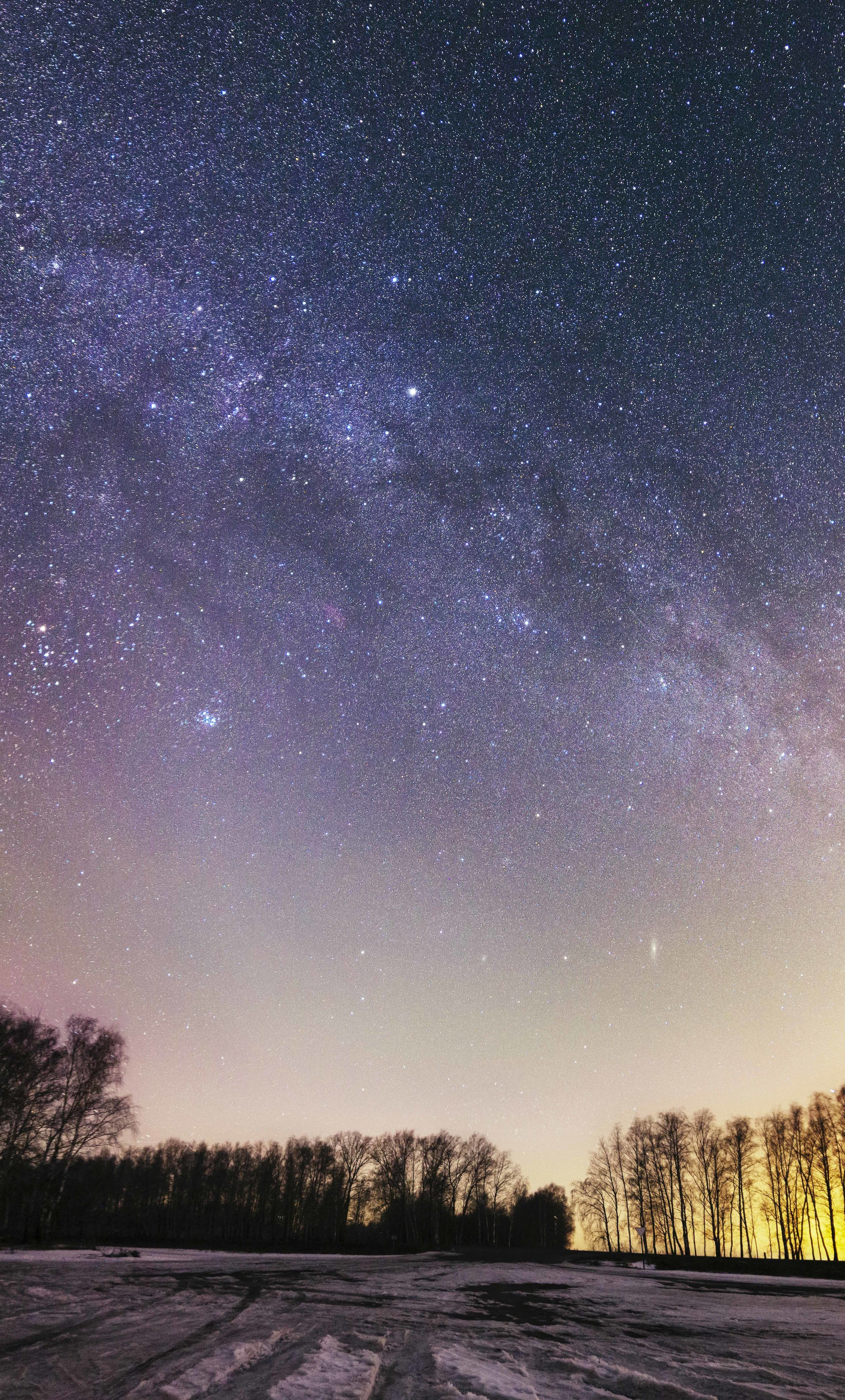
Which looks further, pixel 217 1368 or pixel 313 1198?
pixel 313 1198

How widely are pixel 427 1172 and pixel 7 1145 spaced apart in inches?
2602

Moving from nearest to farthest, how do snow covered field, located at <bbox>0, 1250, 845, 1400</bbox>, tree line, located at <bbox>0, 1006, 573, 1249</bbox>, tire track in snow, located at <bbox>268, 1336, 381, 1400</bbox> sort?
tire track in snow, located at <bbox>268, 1336, 381, 1400</bbox>, snow covered field, located at <bbox>0, 1250, 845, 1400</bbox>, tree line, located at <bbox>0, 1006, 573, 1249</bbox>

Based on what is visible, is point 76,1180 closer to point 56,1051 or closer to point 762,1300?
point 56,1051

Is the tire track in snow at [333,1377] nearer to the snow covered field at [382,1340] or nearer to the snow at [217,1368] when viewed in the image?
the snow covered field at [382,1340]

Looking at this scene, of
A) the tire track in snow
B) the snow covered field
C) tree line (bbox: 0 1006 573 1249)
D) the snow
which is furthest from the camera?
tree line (bbox: 0 1006 573 1249)

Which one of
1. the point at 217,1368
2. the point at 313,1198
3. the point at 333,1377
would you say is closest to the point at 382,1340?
the point at 333,1377

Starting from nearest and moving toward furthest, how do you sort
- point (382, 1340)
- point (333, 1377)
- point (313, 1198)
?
point (333, 1377)
point (382, 1340)
point (313, 1198)

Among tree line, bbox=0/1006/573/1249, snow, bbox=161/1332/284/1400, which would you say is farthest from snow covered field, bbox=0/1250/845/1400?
tree line, bbox=0/1006/573/1249

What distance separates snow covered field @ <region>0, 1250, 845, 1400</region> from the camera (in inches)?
292

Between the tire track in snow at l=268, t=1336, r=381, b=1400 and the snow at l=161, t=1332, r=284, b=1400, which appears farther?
the tire track in snow at l=268, t=1336, r=381, b=1400

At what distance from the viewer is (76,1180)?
65.1m

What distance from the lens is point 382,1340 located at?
1045cm

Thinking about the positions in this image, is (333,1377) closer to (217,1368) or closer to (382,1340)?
(217,1368)

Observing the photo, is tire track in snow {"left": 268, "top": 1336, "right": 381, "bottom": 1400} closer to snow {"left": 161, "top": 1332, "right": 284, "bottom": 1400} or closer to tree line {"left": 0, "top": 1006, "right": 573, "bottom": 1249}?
snow {"left": 161, "top": 1332, "right": 284, "bottom": 1400}
